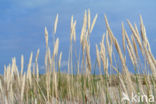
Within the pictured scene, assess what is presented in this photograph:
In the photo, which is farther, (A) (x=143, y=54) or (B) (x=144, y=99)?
(B) (x=144, y=99)

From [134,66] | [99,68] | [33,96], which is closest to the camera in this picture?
[134,66]

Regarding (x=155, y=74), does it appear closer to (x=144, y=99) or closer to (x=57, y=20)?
(x=144, y=99)

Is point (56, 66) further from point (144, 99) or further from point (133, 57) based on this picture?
point (144, 99)

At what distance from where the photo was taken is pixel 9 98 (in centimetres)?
209

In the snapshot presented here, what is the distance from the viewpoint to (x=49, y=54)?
1580 millimetres

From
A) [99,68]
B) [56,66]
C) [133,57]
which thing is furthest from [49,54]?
[133,57]

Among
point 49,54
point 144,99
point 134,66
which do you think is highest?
point 49,54

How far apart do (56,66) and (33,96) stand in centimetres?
52

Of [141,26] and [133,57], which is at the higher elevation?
[141,26]

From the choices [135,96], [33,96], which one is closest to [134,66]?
[135,96]

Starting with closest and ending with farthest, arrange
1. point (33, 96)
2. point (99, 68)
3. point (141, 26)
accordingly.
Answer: point (141, 26), point (99, 68), point (33, 96)

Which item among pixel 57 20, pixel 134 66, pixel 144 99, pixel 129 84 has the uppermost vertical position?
pixel 57 20

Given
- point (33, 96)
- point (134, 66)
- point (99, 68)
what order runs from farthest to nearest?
point (33, 96), point (99, 68), point (134, 66)

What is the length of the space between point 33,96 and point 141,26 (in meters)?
1.12
